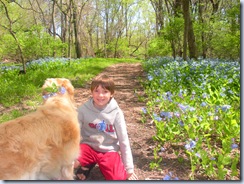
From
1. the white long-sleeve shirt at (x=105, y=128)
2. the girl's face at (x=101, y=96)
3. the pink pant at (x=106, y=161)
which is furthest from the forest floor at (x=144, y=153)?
the girl's face at (x=101, y=96)

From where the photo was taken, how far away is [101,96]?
8.87ft

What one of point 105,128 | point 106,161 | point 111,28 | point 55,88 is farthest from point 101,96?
point 111,28

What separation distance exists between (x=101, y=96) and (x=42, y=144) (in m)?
0.92

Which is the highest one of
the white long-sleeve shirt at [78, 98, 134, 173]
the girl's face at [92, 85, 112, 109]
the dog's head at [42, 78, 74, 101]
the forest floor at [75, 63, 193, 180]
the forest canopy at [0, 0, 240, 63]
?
the forest canopy at [0, 0, 240, 63]

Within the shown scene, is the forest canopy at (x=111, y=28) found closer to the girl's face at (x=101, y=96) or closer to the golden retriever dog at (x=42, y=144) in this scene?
the girl's face at (x=101, y=96)

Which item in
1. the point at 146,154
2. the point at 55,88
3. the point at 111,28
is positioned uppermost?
the point at 111,28

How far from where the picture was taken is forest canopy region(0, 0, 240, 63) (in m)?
9.67

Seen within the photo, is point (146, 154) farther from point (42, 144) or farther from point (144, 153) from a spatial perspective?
point (42, 144)

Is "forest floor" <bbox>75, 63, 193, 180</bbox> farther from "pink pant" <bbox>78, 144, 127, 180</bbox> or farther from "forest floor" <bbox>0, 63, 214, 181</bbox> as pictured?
"pink pant" <bbox>78, 144, 127, 180</bbox>

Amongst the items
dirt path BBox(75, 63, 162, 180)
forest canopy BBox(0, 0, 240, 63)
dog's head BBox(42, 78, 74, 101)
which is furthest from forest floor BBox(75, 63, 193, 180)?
forest canopy BBox(0, 0, 240, 63)

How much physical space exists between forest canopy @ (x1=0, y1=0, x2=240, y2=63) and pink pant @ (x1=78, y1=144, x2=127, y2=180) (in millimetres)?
5784

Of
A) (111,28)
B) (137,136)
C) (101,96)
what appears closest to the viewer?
(101,96)

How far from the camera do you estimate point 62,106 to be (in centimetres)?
242

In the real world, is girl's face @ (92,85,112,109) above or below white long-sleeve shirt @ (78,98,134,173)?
above
